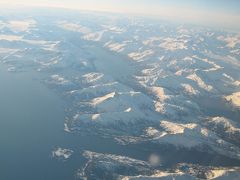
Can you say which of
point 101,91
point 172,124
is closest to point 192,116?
point 172,124

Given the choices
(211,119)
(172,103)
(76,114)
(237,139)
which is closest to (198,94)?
(172,103)

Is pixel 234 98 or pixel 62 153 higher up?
pixel 62 153

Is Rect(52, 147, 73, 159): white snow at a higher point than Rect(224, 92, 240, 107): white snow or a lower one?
higher

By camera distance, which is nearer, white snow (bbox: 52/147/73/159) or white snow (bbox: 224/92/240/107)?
white snow (bbox: 52/147/73/159)

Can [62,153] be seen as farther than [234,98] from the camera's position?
No

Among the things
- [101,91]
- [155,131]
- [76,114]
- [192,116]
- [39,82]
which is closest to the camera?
[155,131]

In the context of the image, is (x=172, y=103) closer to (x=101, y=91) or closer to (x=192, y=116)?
(x=192, y=116)

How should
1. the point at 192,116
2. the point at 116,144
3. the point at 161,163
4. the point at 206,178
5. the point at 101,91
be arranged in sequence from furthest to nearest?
the point at 101,91 < the point at 192,116 < the point at 116,144 < the point at 161,163 < the point at 206,178

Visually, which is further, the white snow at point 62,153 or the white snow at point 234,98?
the white snow at point 234,98

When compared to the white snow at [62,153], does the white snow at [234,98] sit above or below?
below

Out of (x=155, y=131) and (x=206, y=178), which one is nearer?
(x=206, y=178)
